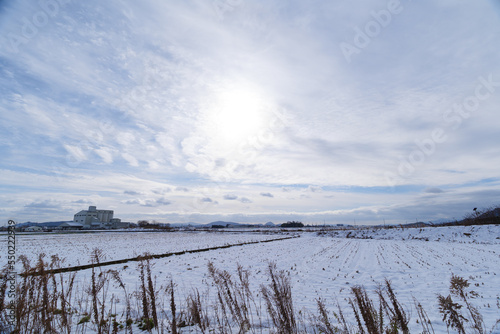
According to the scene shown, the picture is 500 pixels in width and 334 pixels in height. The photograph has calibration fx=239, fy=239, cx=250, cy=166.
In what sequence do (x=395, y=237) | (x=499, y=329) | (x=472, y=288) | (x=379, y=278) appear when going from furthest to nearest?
(x=395, y=237), (x=379, y=278), (x=472, y=288), (x=499, y=329)

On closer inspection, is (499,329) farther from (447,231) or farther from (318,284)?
(447,231)

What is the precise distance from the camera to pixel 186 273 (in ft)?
53.4

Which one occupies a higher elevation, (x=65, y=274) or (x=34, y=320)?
(x=34, y=320)

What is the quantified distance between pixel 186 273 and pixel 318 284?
8693mm

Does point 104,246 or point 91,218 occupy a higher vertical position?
point 104,246

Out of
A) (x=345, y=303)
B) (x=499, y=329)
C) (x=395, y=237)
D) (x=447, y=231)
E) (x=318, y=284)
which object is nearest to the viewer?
(x=499, y=329)

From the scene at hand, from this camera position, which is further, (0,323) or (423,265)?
(423,265)

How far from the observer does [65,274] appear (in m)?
15.1

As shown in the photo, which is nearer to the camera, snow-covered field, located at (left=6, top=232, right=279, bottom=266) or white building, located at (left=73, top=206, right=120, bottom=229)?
snow-covered field, located at (left=6, top=232, right=279, bottom=266)

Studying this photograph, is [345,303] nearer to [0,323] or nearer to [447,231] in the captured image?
[0,323]

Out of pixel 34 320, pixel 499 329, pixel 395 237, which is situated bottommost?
pixel 395 237

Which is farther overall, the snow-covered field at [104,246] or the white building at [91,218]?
the white building at [91,218]

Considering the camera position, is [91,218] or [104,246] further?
[91,218]

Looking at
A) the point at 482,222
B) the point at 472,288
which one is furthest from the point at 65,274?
the point at 482,222
